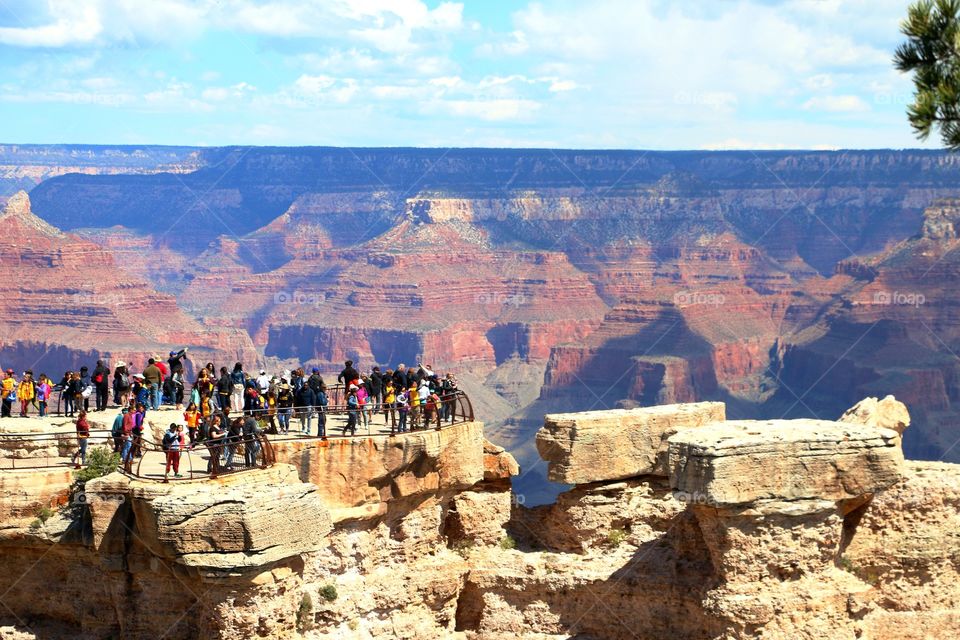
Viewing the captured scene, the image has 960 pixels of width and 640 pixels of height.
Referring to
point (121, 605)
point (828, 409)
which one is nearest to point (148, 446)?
point (121, 605)

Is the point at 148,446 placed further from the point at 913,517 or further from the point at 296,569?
the point at 913,517

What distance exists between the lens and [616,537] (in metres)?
39.2

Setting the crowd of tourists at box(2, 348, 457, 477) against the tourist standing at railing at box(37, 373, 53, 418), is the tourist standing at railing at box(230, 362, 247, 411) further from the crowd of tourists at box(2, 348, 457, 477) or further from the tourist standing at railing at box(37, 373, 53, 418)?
the tourist standing at railing at box(37, 373, 53, 418)

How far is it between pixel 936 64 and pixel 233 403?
22156 millimetres

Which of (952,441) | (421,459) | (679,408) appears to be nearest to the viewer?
(421,459)

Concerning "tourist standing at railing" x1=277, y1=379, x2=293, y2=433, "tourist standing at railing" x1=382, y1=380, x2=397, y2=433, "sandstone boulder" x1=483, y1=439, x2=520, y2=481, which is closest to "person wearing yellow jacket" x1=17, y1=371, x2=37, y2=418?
"tourist standing at railing" x1=277, y1=379, x2=293, y2=433

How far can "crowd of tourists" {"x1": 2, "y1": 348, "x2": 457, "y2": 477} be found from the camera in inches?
1326

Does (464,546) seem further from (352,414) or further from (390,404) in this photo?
(352,414)

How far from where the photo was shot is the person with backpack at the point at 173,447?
32.8m

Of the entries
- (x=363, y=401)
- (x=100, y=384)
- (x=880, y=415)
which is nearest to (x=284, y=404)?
(x=363, y=401)

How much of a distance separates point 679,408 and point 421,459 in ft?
24.2

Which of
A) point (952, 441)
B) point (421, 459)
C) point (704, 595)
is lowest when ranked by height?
point (952, 441)

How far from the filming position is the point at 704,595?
35.3 m

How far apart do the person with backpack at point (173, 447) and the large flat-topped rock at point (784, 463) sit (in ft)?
33.3
